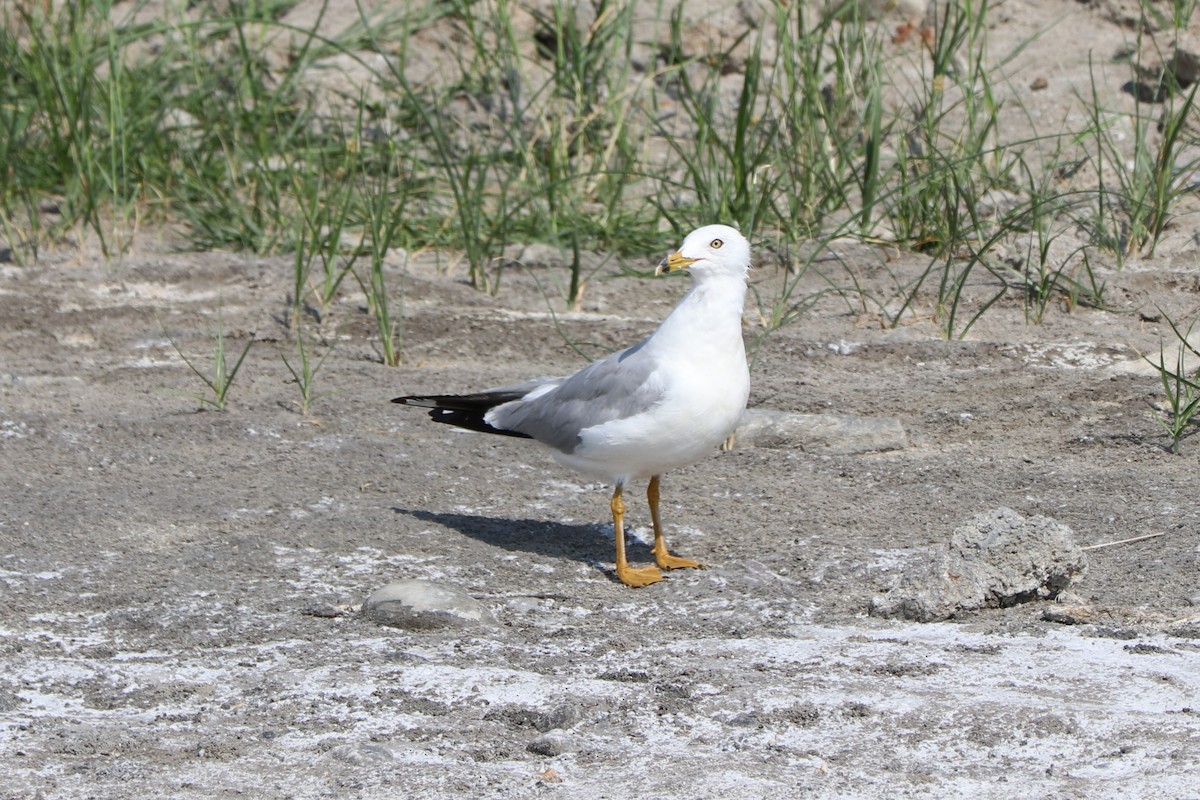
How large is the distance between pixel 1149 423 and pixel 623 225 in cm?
259

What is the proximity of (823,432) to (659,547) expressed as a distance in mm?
980

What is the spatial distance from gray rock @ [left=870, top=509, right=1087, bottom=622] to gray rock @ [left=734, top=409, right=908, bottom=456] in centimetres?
120

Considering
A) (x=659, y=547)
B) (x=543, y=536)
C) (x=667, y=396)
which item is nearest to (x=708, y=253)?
(x=667, y=396)

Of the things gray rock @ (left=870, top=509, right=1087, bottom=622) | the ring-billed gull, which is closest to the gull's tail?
the ring-billed gull

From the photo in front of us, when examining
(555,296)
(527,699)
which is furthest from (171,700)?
(555,296)

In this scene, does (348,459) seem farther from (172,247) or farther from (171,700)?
(172,247)

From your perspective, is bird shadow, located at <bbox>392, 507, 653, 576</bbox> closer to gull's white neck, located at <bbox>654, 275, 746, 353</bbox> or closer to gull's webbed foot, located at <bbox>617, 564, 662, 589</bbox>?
gull's webbed foot, located at <bbox>617, 564, 662, 589</bbox>

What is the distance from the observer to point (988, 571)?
3662 mm

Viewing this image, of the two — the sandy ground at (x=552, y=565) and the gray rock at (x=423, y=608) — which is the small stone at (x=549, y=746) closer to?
the sandy ground at (x=552, y=565)

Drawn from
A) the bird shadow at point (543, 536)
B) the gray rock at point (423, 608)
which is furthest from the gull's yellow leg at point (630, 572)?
the gray rock at point (423, 608)

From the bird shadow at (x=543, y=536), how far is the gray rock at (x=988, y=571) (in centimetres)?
85

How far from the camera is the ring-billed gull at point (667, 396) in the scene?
13.1 feet

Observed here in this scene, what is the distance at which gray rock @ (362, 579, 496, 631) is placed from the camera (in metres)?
3.60

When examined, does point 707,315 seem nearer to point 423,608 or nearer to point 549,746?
point 423,608
